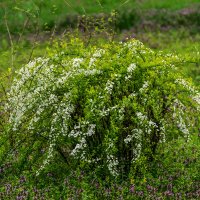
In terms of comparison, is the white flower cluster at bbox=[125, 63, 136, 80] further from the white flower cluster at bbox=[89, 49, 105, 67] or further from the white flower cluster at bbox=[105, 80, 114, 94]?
the white flower cluster at bbox=[89, 49, 105, 67]

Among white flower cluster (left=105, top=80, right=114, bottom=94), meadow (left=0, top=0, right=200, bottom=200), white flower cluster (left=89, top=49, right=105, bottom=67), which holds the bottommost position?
meadow (left=0, top=0, right=200, bottom=200)

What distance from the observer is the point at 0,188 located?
25.1ft

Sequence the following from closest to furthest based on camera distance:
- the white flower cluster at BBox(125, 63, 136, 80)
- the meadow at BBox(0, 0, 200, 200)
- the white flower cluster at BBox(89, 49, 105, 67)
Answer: the white flower cluster at BBox(125, 63, 136, 80), the meadow at BBox(0, 0, 200, 200), the white flower cluster at BBox(89, 49, 105, 67)

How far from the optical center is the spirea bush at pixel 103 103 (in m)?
7.37

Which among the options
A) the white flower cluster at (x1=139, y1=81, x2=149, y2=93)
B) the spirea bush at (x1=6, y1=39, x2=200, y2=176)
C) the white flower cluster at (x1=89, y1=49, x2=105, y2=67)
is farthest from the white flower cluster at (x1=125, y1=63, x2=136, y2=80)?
the white flower cluster at (x1=89, y1=49, x2=105, y2=67)

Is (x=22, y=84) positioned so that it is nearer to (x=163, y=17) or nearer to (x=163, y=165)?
(x=163, y=165)

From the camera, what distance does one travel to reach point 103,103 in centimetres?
733

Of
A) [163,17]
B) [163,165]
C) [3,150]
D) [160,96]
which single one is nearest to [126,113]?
[160,96]

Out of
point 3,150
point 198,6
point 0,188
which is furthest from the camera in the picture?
point 198,6

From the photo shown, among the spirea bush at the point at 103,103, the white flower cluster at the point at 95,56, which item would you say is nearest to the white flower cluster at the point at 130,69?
the spirea bush at the point at 103,103

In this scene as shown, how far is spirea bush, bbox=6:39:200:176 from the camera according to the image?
737 centimetres

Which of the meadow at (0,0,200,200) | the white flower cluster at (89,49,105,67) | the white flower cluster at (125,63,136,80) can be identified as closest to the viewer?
the white flower cluster at (125,63,136,80)

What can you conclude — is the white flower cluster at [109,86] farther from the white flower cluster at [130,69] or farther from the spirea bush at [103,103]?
the white flower cluster at [130,69]

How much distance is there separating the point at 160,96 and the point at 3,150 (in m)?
2.26
